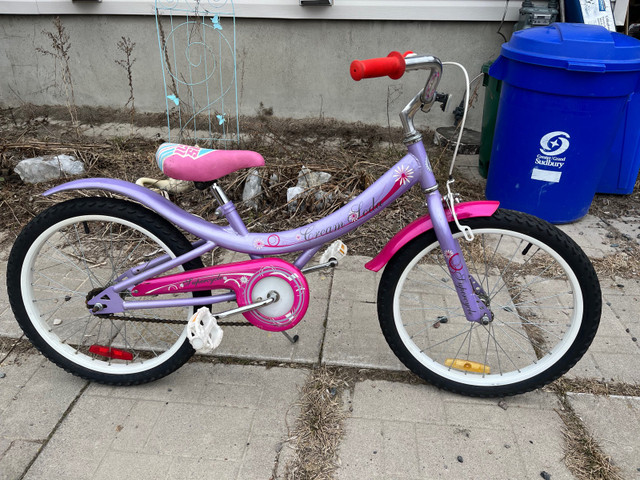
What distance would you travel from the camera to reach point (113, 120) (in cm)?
539

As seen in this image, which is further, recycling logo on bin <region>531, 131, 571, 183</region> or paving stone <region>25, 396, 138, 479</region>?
recycling logo on bin <region>531, 131, 571, 183</region>

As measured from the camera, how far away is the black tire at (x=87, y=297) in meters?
2.05

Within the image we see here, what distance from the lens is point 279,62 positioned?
16.7 feet

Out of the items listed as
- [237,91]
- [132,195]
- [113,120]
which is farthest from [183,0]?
[132,195]

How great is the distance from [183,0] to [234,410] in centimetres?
428

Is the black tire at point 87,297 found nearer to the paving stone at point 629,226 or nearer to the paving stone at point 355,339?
the paving stone at point 355,339

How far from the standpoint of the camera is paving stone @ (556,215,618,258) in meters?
3.40

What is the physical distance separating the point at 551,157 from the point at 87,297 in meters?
3.03

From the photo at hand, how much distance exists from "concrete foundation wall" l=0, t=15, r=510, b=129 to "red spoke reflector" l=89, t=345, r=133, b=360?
11.7 feet

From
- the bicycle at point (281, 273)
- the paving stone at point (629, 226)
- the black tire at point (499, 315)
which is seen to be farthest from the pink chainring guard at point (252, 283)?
the paving stone at point (629, 226)

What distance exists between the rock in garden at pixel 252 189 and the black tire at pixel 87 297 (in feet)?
2.57

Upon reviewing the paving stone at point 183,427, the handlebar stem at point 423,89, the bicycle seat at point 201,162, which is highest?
the handlebar stem at point 423,89

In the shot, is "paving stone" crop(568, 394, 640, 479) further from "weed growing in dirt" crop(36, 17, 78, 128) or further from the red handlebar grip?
"weed growing in dirt" crop(36, 17, 78, 128)

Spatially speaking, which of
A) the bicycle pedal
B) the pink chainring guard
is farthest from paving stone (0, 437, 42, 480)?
the bicycle pedal
